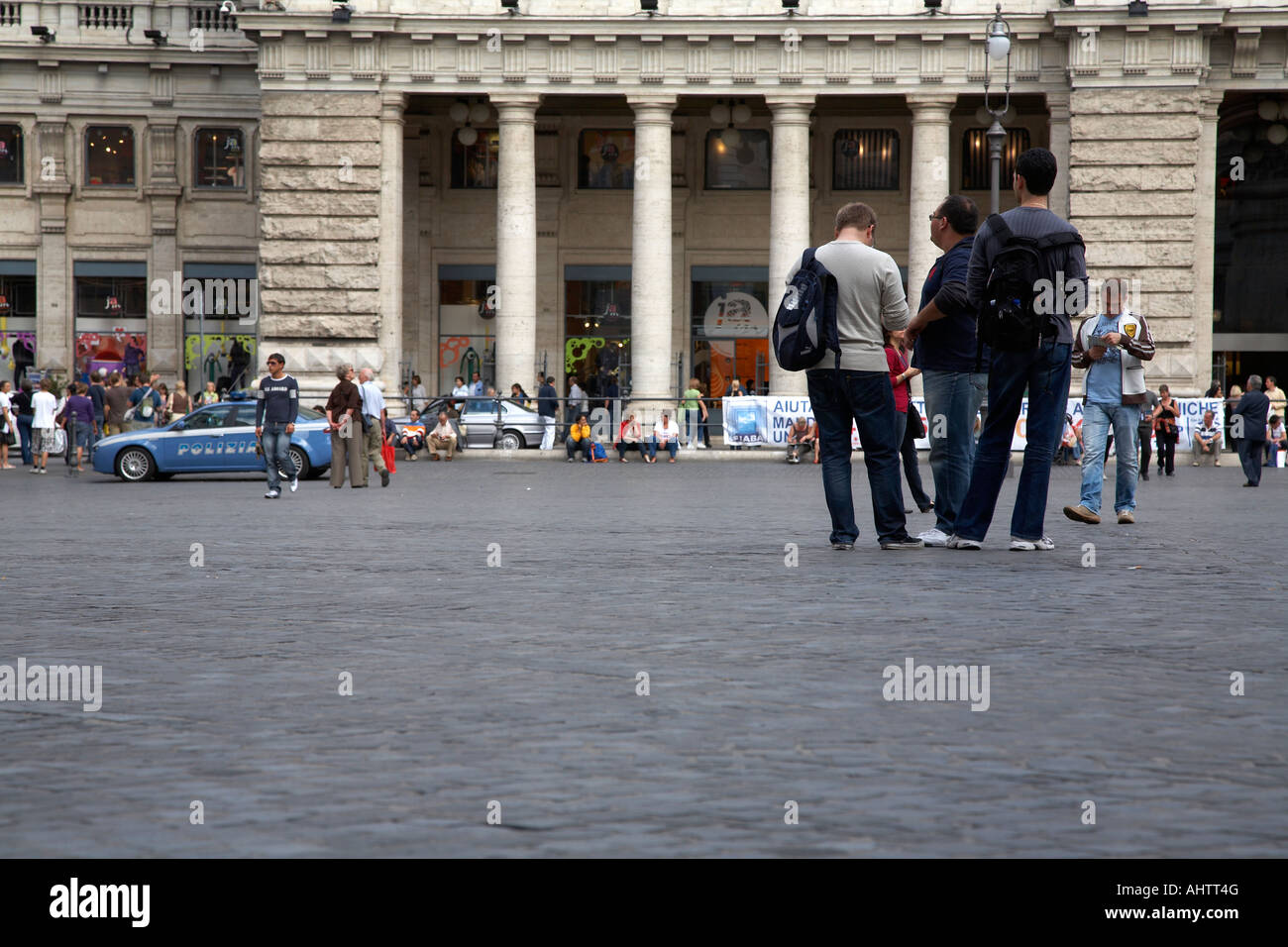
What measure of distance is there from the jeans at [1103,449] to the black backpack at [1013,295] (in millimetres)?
3836

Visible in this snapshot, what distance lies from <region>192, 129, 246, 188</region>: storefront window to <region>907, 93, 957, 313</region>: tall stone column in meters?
18.1

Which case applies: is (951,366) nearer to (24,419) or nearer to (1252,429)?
(1252,429)

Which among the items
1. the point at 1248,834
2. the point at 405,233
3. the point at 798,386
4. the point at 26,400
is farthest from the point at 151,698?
the point at 405,233

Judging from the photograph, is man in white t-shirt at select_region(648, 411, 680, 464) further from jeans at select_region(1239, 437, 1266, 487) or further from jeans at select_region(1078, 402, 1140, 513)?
jeans at select_region(1078, 402, 1140, 513)

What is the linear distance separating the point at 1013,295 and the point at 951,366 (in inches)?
42.8

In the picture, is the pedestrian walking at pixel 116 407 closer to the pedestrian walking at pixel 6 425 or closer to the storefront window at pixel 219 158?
the pedestrian walking at pixel 6 425

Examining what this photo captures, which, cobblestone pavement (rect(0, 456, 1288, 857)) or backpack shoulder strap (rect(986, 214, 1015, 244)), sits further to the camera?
backpack shoulder strap (rect(986, 214, 1015, 244))

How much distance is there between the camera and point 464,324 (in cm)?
4853

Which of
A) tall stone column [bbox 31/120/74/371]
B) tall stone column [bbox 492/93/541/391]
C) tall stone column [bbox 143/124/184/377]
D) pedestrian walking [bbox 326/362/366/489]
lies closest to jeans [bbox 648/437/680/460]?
tall stone column [bbox 492/93/541/391]

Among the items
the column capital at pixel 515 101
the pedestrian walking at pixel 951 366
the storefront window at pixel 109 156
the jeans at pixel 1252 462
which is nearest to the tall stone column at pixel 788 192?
the column capital at pixel 515 101

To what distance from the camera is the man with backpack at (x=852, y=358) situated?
38.9 ft

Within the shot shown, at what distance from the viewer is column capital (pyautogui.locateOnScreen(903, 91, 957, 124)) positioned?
136 feet

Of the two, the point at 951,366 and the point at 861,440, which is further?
the point at 951,366

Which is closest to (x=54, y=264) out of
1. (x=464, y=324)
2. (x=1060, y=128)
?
(x=464, y=324)
